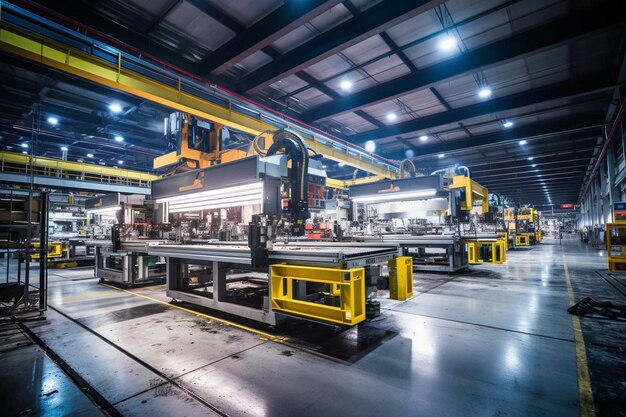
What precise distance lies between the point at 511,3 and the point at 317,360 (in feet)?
22.1

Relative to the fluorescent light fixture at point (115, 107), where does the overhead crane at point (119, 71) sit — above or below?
below

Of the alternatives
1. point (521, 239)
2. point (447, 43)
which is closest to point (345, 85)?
point (447, 43)

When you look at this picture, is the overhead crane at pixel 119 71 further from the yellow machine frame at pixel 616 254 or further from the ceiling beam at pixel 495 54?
the yellow machine frame at pixel 616 254

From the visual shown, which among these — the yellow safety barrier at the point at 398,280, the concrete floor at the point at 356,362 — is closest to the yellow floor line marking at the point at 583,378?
the concrete floor at the point at 356,362

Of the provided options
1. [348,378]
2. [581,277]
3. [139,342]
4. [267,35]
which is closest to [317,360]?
[348,378]

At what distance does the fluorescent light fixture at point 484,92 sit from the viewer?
27.5 feet

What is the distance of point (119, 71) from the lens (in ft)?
17.4

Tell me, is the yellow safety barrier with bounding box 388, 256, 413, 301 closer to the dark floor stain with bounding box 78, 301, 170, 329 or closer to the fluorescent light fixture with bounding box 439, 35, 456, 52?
the dark floor stain with bounding box 78, 301, 170, 329

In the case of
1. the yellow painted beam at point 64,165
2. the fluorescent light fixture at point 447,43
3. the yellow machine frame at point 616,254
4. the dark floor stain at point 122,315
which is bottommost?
the dark floor stain at point 122,315

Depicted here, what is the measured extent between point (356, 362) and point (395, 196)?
21.1 feet

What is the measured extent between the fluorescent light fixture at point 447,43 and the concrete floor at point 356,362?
5310 mm

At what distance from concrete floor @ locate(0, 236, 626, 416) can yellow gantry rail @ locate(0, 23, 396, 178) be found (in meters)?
3.90

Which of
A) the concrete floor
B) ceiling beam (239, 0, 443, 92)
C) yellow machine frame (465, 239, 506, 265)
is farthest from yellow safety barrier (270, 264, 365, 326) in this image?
yellow machine frame (465, 239, 506, 265)

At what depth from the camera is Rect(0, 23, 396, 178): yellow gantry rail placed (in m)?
4.40
